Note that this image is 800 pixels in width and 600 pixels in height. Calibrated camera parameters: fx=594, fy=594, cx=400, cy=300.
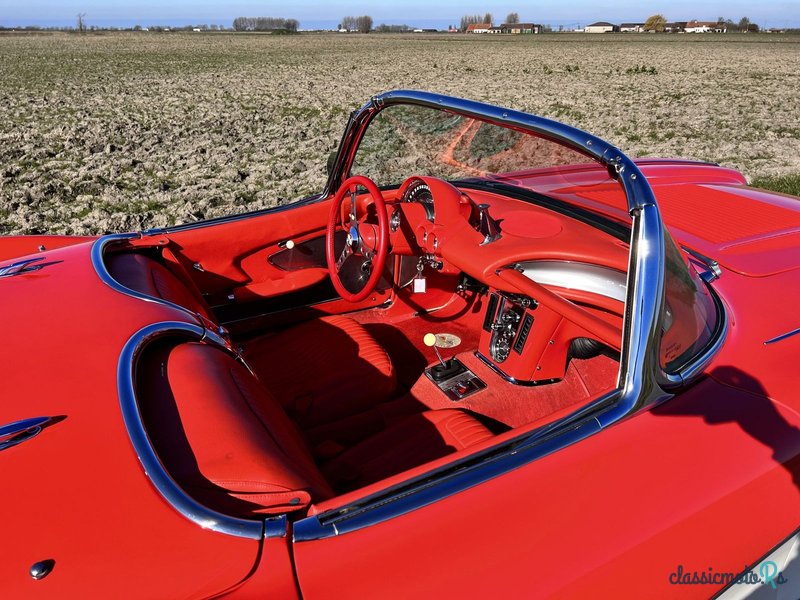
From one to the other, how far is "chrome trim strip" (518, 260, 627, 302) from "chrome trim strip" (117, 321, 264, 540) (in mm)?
1499

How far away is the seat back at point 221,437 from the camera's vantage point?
4.40ft

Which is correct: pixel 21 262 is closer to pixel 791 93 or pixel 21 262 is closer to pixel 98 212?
pixel 98 212

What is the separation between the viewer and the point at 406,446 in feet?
7.04

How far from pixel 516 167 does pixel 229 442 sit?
5.70 feet

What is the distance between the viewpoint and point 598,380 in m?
2.83

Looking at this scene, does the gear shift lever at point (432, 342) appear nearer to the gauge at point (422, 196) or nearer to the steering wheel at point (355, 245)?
the steering wheel at point (355, 245)

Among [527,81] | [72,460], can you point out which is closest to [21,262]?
[72,460]

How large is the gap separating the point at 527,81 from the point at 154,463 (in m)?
22.0

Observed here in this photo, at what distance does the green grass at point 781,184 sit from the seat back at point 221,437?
22.3ft

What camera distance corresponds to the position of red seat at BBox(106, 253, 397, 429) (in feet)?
8.11

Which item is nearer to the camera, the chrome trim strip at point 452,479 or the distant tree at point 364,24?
the chrome trim strip at point 452,479

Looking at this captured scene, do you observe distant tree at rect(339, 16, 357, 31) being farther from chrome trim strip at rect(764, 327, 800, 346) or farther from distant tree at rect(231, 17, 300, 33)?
chrome trim strip at rect(764, 327, 800, 346)

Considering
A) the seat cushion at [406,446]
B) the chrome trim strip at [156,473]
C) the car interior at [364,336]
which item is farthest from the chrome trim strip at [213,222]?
the seat cushion at [406,446]

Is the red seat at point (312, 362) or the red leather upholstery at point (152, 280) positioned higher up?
the red leather upholstery at point (152, 280)
